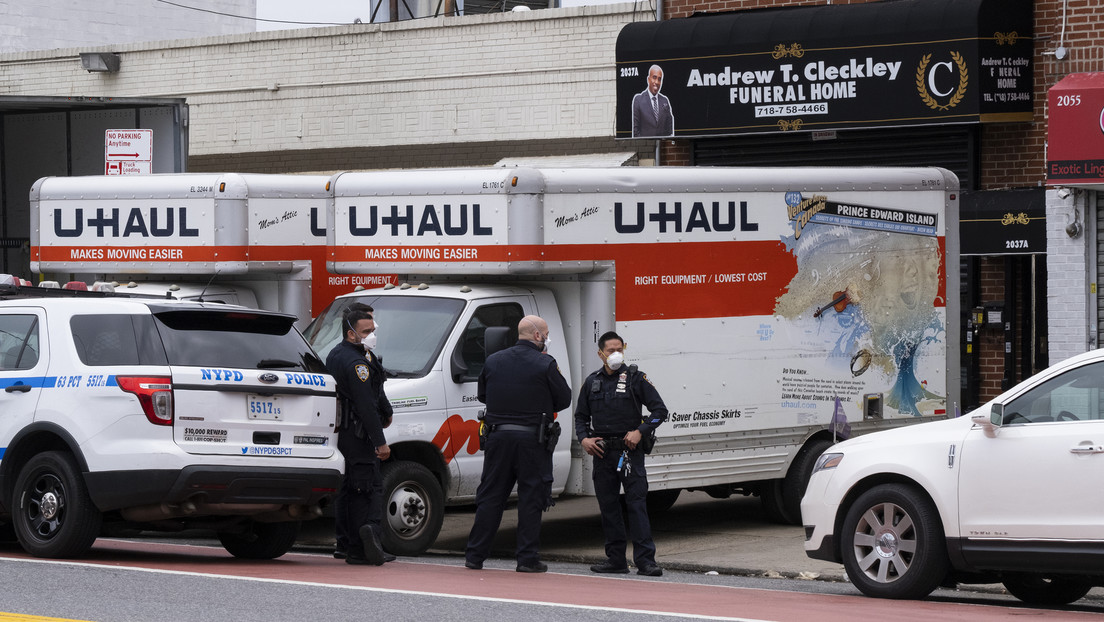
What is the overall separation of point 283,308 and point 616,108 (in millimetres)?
7314

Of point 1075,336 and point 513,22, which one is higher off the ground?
point 513,22

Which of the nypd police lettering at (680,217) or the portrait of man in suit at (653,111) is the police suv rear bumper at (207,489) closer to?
the nypd police lettering at (680,217)

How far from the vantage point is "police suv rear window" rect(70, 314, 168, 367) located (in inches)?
403

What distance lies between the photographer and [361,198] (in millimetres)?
13070

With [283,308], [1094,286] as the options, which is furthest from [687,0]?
[283,308]

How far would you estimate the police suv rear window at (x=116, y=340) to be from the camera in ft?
33.6

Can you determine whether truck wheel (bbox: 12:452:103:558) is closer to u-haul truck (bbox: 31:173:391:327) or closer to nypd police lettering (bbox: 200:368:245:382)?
nypd police lettering (bbox: 200:368:245:382)

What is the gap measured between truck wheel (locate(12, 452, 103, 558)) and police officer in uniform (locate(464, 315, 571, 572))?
2513 millimetres

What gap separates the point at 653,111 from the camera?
20.9m

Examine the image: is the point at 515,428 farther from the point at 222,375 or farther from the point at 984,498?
the point at 984,498

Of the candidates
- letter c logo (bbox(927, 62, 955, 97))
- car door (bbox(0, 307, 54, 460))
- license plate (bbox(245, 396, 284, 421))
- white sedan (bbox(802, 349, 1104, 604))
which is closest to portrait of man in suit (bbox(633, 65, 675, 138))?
letter c logo (bbox(927, 62, 955, 97))

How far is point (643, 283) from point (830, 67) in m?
7.91

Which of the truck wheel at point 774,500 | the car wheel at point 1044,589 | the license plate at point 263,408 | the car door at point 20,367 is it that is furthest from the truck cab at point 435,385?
the car wheel at point 1044,589

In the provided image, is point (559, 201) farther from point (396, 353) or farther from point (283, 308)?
point (283, 308)
